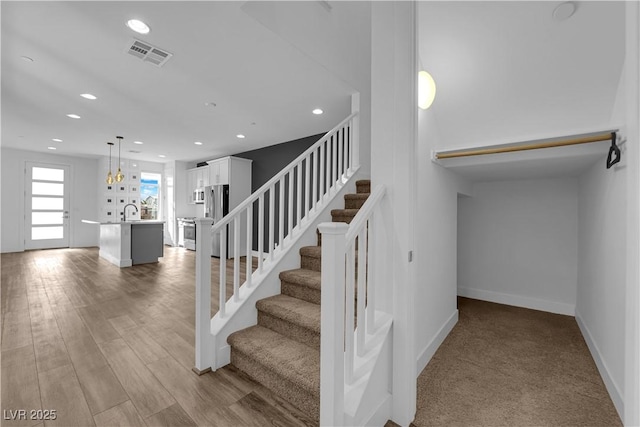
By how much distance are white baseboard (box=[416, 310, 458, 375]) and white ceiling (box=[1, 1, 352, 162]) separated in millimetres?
2987

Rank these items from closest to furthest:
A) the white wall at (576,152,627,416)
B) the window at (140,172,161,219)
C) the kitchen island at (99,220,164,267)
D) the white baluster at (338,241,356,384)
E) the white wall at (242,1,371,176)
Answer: the white baluster at (338,241,356,384) < the white wall at (576,152,627,416) < the white wall at (242,1,371,176) < the kitchen island at (99,220,164,267) < the window at (140,172,161,219)

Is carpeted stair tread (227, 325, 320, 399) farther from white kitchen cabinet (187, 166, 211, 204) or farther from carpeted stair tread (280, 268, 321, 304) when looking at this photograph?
white kitchen cabinet (187, 166, 211, 204)

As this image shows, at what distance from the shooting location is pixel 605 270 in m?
2.06

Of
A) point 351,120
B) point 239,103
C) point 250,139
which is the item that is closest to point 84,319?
point 239,103

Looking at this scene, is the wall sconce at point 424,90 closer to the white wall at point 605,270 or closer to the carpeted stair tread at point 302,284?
the white wall at point 605,270

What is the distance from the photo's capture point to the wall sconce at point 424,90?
1.91m

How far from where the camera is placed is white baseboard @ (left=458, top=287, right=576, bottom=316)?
3311 mm

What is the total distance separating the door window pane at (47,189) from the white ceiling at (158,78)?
2101 millimetres

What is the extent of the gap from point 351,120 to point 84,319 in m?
3.85

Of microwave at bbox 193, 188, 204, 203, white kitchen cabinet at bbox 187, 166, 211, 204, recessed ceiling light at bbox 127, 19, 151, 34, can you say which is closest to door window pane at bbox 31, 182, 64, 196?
white kitchen cabinet at bbox 187, 166, 211, 204

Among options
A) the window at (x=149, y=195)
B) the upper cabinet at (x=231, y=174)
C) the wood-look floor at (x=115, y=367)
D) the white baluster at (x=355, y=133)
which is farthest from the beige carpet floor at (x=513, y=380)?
the window at (x=149, y=195)

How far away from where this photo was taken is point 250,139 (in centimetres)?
597

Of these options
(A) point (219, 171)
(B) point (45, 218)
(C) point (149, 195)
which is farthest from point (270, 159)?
(B) point (45, 218)

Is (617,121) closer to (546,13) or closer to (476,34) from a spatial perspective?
(546,13)
